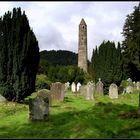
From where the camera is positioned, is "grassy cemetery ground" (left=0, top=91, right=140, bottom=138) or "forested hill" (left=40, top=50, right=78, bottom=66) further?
"forested hill" (left=40, top=50, right=78, bottom=66)

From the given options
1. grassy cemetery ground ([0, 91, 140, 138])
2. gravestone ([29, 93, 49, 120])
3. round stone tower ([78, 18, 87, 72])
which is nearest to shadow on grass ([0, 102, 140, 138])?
→ grassy cemetery ground ([0, 91, 140, 138])

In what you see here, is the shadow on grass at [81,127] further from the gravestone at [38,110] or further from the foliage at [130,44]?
the foliage at [130,44]

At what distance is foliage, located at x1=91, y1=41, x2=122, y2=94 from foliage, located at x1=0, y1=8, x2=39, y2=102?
55.2ft

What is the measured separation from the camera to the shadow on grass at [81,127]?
16500mm

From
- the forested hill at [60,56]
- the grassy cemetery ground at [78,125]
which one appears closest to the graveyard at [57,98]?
the grassy cemetery ground at [78,125]

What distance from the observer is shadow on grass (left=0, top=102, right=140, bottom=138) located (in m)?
16.5

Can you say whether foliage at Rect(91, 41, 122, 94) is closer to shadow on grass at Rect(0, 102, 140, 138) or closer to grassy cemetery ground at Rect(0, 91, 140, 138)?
grassy cemetery ground at Rect(0, 91, 140, 138)

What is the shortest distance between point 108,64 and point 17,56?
20.0m

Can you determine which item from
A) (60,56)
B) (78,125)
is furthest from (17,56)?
(60,56)

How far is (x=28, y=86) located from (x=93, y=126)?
14.5 metres

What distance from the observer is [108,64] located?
50.1 metres

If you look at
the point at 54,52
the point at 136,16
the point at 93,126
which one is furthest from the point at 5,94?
the point at 54,52

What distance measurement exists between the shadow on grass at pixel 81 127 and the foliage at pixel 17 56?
9.40 meters

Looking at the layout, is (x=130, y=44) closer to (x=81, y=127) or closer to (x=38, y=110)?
(x=38, y=110)
